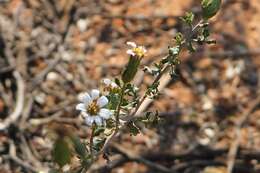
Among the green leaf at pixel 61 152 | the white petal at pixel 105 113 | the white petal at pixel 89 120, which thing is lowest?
the green leaf at pixel 61 152

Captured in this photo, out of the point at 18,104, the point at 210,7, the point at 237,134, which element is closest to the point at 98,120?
the point at 210,7

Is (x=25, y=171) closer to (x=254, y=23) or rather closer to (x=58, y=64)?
(x=58, y=64)

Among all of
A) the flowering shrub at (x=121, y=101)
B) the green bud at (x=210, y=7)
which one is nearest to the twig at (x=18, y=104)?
the flowering shrub at (x=121, y=101)

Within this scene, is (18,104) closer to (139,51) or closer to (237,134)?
(237,134)

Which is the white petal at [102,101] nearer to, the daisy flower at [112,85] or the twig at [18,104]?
the daisy flower at [112,85]

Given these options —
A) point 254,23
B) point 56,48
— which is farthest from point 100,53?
point 254,23

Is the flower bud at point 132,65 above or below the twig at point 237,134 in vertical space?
below
